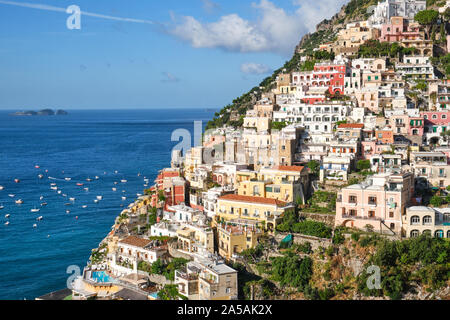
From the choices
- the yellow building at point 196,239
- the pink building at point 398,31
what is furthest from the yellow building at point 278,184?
the pink building at point 398,31

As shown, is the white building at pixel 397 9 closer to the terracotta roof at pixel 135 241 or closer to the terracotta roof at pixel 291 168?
the terracotta roof at pixel 291 168

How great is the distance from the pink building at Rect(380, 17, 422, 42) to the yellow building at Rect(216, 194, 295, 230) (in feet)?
80.0

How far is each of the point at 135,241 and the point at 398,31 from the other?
29929mm

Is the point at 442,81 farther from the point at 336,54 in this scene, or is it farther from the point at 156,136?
the point at 156,136

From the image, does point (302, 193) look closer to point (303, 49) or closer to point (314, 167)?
point (314, 167)

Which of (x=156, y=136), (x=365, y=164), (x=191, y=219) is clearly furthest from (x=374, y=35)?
(x=156, y=136)

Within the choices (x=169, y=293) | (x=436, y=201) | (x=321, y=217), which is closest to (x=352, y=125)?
(x=436, y=201)

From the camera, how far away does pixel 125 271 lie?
2547 centimetres

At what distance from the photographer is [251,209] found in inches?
1024

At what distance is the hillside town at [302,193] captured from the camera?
22.4 metres

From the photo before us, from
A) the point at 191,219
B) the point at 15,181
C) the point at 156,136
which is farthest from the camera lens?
the point at 156,136

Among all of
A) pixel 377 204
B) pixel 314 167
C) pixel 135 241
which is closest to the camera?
pixel 377 204

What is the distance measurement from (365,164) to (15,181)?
3925 cm

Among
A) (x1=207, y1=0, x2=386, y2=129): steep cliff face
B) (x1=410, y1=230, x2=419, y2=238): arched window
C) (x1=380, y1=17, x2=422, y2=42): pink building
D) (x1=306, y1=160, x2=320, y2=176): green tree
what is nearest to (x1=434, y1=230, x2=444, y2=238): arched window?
(x1=410, y1=230, x2=419, y2=238): arched window
